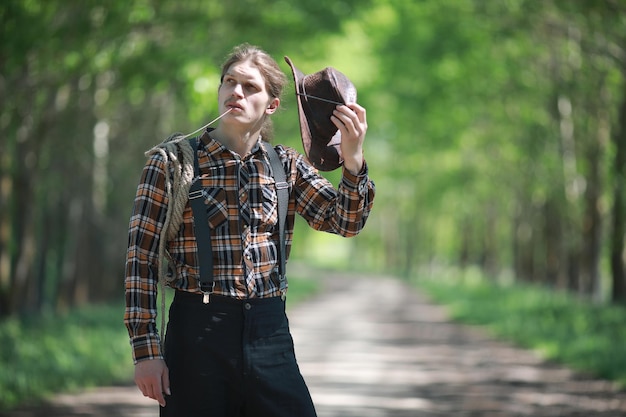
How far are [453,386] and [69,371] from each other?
169 inches

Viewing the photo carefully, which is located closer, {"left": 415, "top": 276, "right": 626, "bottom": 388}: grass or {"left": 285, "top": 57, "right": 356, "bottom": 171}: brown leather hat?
{"left": 285, "top": 57, "right": 356, "bottom": 171}: brown leather hat

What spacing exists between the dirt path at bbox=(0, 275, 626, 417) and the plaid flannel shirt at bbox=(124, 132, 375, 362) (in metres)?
5.95

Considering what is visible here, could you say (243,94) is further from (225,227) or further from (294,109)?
(294,109)

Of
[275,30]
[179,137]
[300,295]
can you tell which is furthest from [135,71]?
[300,295]

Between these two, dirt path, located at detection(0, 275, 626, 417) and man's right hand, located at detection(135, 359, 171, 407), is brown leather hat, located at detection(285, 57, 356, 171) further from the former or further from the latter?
dirt path, located at detection(0, 275, 626, 417)

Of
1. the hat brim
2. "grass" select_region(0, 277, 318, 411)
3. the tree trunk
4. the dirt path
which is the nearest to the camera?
the hat brim

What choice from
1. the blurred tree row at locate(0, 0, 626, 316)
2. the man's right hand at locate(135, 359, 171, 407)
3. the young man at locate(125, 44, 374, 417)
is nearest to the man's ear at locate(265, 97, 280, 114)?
the young man at locate(125, 44, 374, 417)

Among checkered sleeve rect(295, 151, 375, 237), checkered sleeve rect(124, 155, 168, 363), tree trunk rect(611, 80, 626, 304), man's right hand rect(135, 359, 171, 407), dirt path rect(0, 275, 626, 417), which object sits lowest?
dirt path rect(0, 275, 626, 417)

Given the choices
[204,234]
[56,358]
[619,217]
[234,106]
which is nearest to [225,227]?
[204,234]

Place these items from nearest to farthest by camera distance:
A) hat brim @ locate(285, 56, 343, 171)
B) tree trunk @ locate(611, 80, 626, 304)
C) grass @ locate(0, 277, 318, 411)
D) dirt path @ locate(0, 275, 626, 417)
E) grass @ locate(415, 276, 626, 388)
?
hat brim @ locate(285, 56, 343, 171) < dirt path @ locate(0, 275, 626, 417) < grass @ locate(0, 277, 318, 411) < grass @ locate(415, 276, 626, 388) < tree trunk @ locate(611, 80, 626, 304)

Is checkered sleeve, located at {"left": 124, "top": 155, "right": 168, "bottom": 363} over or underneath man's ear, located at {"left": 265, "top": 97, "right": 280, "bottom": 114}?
underneath

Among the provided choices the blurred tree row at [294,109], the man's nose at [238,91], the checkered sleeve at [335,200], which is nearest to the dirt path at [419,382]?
the blurred tree row at [294,109]

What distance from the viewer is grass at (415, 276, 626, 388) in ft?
41.9

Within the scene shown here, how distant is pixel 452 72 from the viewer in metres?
21.2
